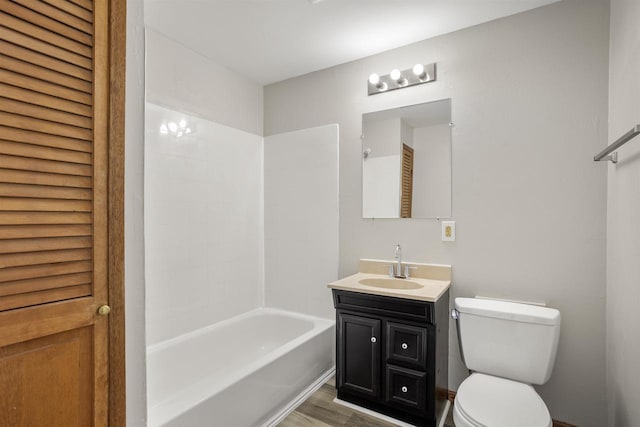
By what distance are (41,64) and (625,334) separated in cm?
240

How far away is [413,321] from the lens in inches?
78.7

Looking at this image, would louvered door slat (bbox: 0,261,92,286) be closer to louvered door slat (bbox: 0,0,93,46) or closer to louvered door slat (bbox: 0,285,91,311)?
louvered door slat (bbox: 0,285,91,311)

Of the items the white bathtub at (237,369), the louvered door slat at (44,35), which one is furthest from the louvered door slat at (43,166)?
the white bathtub at (237,369)

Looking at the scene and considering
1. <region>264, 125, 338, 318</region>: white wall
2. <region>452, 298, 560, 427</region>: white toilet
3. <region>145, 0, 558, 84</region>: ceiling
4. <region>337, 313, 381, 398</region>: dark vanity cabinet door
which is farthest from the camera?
<region>264, 125, 338, 318</region>: white wall

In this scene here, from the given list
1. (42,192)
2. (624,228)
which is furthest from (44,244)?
(624,228)

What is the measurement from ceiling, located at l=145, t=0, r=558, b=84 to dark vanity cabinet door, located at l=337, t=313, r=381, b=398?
189 cm

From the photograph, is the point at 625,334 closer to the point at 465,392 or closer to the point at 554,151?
the point at 465,392

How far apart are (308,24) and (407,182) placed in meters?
1.25

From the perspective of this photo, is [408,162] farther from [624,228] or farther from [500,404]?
[500,404]

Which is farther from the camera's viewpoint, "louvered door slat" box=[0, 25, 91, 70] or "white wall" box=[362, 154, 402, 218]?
"white wall" box=[362, 154, 402, 218]

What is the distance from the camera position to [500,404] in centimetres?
155

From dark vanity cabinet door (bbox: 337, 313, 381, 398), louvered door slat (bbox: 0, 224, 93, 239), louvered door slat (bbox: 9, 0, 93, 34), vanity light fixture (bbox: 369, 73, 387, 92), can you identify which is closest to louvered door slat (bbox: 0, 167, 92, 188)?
louvered door slat (bbox: 0, 224, 93, 239)

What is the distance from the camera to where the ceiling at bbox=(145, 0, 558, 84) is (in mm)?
2004

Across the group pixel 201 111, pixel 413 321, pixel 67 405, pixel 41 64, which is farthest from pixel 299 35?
pixel 67 405
